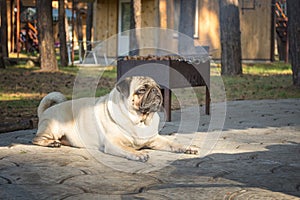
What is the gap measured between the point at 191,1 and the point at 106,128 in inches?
684

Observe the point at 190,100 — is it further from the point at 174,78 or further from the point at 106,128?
the point at 106,128

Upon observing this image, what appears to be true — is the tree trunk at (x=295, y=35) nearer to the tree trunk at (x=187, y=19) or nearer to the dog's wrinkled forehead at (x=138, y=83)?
the dog's wrinkled forehead at (x=138, y=83)

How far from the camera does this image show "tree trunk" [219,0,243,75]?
1703 centimetres

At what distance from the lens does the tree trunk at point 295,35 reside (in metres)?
12.2

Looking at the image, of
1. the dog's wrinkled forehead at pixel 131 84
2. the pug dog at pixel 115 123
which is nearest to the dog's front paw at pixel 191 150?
the pug dog at pixel 115 123

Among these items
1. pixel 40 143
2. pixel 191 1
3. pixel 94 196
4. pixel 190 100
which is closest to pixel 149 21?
pixel 191 1

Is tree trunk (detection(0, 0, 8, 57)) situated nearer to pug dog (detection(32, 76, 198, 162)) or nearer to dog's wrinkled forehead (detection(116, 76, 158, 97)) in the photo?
pug dog (detection(32, 76, 198, 162))

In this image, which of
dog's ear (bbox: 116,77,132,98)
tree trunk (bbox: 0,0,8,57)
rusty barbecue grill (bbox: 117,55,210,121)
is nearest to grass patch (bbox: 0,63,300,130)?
rusty barbecue grill (bbox: 117,55,210,121)

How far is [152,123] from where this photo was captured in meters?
5.34

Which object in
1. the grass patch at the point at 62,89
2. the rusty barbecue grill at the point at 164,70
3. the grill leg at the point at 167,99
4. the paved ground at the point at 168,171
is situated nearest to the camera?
the paved ground at the point at 168,171

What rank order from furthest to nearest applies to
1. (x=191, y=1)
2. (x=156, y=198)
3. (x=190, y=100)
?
(x=191, y=1) < (x=190, y=100) < (x=156, y=198)

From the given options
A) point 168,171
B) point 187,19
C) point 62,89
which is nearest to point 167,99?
point 168,171

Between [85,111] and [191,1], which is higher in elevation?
[191,1]

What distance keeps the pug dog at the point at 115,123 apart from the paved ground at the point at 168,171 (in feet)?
0.38
